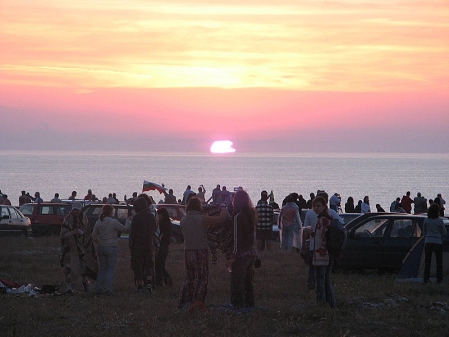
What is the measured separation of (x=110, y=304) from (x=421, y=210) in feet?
84.9

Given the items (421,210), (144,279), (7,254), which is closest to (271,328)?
(144,279)

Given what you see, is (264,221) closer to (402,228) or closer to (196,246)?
(402,228)

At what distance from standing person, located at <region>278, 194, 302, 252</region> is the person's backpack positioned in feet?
33.6

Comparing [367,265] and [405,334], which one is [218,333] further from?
[367,265]

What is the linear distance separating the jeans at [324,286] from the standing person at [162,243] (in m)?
4.68

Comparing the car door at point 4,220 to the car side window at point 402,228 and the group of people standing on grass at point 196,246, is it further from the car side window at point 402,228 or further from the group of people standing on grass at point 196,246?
the car side window at point 402,228

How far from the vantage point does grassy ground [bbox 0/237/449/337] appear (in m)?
12.1

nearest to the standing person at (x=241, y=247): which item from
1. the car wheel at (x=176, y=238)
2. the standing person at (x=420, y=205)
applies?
the car wheel at (x=176, y=238)

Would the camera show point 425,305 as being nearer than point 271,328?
No

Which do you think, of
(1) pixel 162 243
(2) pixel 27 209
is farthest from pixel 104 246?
(2) pixel 27 209

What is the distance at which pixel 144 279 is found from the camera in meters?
17.1

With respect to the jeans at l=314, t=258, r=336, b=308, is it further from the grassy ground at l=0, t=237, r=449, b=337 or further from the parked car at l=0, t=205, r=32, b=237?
the parked car at l=0, t=205, r=32, b=237

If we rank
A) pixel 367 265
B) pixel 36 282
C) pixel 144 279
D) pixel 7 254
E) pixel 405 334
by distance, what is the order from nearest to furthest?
pixel 405 334, pixel 144 279, pixel 36 282, pixel 367 265, pixel 7 254

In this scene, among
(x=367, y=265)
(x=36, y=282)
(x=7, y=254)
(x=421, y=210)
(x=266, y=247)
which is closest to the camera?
(x=36, y=282)
